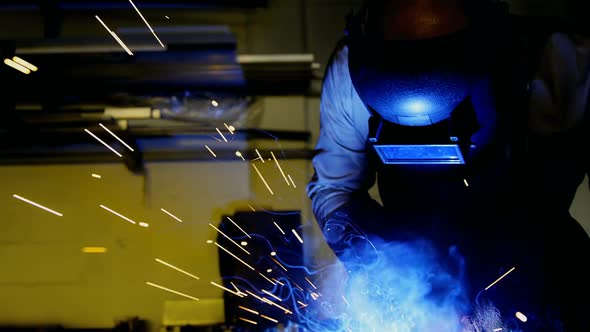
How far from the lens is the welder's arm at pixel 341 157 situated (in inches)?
53.7

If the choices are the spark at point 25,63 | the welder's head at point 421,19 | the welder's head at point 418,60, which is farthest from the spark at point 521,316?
the spark at point 25,63

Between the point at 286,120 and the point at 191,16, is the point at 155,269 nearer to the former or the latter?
the point at 286,120

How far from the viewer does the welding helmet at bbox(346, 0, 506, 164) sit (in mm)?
926

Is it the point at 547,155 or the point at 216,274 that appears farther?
the point at 216,274

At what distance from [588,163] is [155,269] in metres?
2.10

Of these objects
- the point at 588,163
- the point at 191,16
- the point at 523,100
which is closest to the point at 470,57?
the point at 523,100

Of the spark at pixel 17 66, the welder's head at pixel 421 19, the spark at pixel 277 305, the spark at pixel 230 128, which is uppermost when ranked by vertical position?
the spark at pixel 17 66

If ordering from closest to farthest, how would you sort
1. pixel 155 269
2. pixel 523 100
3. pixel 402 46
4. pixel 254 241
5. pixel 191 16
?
pixel 402 46 < pixel 523 100 < pixel 254 241 < pixel 191 16 < pixel 155 269

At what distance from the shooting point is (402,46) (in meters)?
0.95

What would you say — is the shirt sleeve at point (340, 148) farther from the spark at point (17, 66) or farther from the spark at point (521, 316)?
the spark at point (17, 66)

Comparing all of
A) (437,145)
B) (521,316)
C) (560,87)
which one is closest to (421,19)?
(437,145)

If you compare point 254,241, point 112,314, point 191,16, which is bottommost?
point 112,314

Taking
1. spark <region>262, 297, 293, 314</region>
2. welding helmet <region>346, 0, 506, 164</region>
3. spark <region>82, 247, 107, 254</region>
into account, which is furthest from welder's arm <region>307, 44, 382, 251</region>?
spark <region>82, 247, 107, 254</region>

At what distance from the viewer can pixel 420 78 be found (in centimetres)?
92
